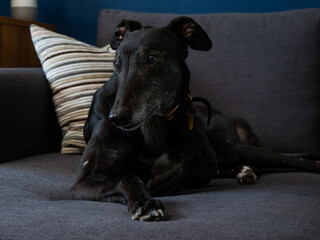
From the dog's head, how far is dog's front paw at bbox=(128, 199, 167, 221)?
252 mm

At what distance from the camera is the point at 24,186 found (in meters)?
1.61

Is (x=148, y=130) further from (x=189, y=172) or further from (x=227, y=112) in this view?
(x=227, y=112)

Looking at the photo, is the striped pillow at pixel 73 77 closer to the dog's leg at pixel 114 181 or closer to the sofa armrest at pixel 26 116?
the sofa armrest at pixel 26 116

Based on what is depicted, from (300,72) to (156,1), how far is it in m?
1.31

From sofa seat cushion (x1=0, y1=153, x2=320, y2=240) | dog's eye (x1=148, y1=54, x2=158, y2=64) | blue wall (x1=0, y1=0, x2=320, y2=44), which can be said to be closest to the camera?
sofa seat cushion (x1=0, y1=153, x2=320, y2=240)

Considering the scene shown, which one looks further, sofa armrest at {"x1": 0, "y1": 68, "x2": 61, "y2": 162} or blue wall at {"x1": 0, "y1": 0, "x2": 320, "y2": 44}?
blue wall at {"x1": 0, "y1": 0, "x2": 320, "y2": 44}

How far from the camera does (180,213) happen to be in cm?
126

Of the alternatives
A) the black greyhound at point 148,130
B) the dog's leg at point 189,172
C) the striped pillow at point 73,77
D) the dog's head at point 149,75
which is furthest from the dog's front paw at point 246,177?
the striped pillow at point 73,77

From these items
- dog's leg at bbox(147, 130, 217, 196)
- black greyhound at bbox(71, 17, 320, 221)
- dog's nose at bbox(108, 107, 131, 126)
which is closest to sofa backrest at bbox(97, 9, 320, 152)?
black greyhound at bbox(71, 17, 320, 221)

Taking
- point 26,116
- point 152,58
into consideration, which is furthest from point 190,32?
point 26,116

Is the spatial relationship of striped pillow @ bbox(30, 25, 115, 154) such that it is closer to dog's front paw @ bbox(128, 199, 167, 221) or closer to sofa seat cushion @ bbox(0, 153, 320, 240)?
sofa seat cushion @ bbox(0, 153, 320, 240)

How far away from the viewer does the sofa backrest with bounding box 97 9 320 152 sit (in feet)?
7.51

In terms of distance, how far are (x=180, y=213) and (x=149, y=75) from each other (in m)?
0.43

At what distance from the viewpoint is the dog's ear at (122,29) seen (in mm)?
1742
